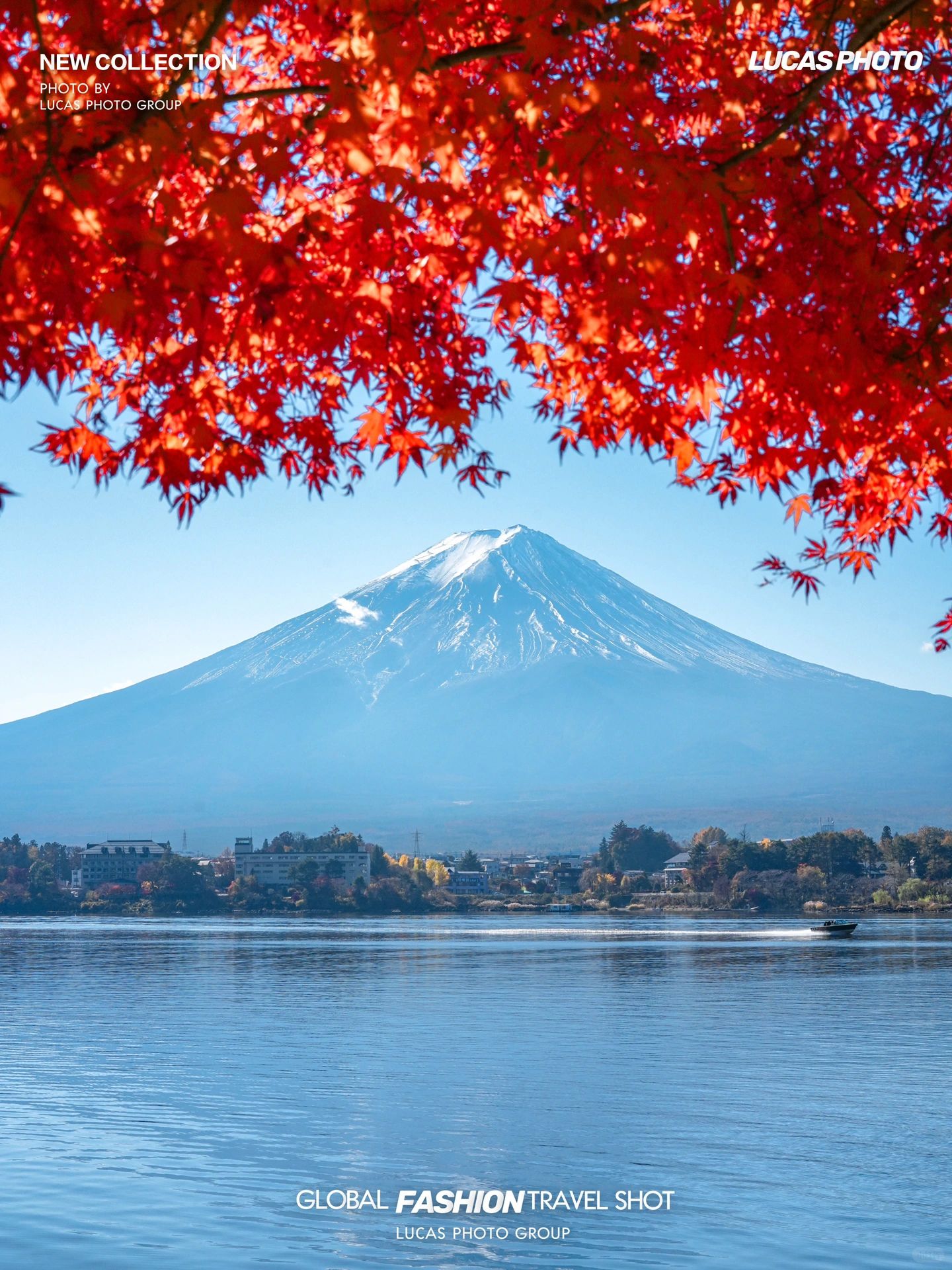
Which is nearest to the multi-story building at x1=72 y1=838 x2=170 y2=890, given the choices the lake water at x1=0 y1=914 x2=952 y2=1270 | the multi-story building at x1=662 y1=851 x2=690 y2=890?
the multi-story building at x1=662 y1=851 x2=690 y2=890

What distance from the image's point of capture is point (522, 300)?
512 cm

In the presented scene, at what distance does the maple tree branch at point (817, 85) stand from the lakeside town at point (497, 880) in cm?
13896

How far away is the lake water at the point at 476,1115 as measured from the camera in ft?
50.7

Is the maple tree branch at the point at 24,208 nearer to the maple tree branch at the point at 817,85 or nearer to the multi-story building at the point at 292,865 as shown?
the maple tree branch at the point at 817,85

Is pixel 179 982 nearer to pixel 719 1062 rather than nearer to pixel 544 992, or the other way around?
pixel 544 992

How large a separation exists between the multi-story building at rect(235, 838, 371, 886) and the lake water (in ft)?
337

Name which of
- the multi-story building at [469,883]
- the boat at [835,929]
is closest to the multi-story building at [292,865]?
the multi-story building at [469,883]

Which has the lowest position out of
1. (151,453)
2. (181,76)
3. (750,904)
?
(750,904)

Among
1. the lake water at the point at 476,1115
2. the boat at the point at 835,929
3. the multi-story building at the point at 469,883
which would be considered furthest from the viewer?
the multi-story building at the point at 469,883

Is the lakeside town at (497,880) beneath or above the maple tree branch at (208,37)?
beneath

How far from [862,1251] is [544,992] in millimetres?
31808

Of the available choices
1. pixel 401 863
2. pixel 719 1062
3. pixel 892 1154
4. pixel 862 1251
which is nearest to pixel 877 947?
pixel 719 1062

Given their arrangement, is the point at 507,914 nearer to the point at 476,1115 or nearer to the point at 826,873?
the point at 826,873

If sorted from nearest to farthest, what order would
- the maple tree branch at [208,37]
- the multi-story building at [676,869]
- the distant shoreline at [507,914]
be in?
the maple tree branch at [208,37] < the distant shoreline at [507,914] < the multi-story building at [676,869]
